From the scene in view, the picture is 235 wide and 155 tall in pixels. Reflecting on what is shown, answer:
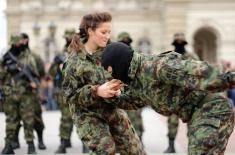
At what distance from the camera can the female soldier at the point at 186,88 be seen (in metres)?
4.18

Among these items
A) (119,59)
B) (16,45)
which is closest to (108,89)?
(119,59)

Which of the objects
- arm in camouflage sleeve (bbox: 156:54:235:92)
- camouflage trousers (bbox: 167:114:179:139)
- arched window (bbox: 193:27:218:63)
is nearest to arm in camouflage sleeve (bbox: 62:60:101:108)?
arm in camouflage sleeve (bbox: 156:54:235:92)

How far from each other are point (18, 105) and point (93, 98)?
17.2 ft

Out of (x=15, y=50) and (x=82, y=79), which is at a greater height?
(x=82, y=79)

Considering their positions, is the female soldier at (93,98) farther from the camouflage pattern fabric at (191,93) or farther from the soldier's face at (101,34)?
the camouflage pattern fabric at (191,93)

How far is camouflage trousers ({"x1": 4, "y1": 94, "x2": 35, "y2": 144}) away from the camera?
9.83m

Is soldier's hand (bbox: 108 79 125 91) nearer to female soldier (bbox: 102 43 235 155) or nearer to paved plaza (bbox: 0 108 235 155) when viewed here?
female soldier (bbox: 102 43 235 155)

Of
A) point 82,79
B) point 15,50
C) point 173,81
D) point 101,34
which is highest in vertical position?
point 101,34

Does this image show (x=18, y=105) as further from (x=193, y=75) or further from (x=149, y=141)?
(x=193, y=75)

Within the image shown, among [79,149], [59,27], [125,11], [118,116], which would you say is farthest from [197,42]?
[118,116]

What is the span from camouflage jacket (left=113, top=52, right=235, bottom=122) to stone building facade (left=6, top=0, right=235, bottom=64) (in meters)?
34.9

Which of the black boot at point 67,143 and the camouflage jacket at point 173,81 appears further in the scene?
the black boot at point 67,143

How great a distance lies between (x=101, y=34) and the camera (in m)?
5.13

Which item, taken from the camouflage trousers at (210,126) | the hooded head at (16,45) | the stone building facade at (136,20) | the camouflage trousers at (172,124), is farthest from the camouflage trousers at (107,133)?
the stone building facade at (136,20)
